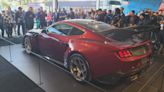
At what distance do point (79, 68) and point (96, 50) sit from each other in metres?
0.64

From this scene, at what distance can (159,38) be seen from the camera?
5695 mm

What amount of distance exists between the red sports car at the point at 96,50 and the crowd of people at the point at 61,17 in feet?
9.50

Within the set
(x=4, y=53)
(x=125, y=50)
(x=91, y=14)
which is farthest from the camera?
(x=91, y=14)

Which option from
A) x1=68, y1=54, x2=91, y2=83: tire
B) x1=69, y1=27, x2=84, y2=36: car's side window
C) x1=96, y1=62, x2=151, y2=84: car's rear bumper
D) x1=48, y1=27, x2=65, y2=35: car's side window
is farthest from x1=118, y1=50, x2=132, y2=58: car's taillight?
x1=48, y1=27, x2=65, y2=35: car's side window

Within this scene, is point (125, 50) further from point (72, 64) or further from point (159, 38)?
point (159, 38)

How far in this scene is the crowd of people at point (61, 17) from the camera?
20.2ft

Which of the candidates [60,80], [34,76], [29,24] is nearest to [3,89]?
[34,76]

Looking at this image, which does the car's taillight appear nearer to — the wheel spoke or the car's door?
the wheel spoke

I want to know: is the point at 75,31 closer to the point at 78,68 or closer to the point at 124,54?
the point at 78,68

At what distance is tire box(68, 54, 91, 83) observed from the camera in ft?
10.2

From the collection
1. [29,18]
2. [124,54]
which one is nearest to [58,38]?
[124,54]

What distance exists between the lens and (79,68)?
3281 millimetres

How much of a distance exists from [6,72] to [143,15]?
492cm

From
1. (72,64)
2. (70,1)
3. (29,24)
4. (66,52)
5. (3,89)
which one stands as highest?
(70,1)
